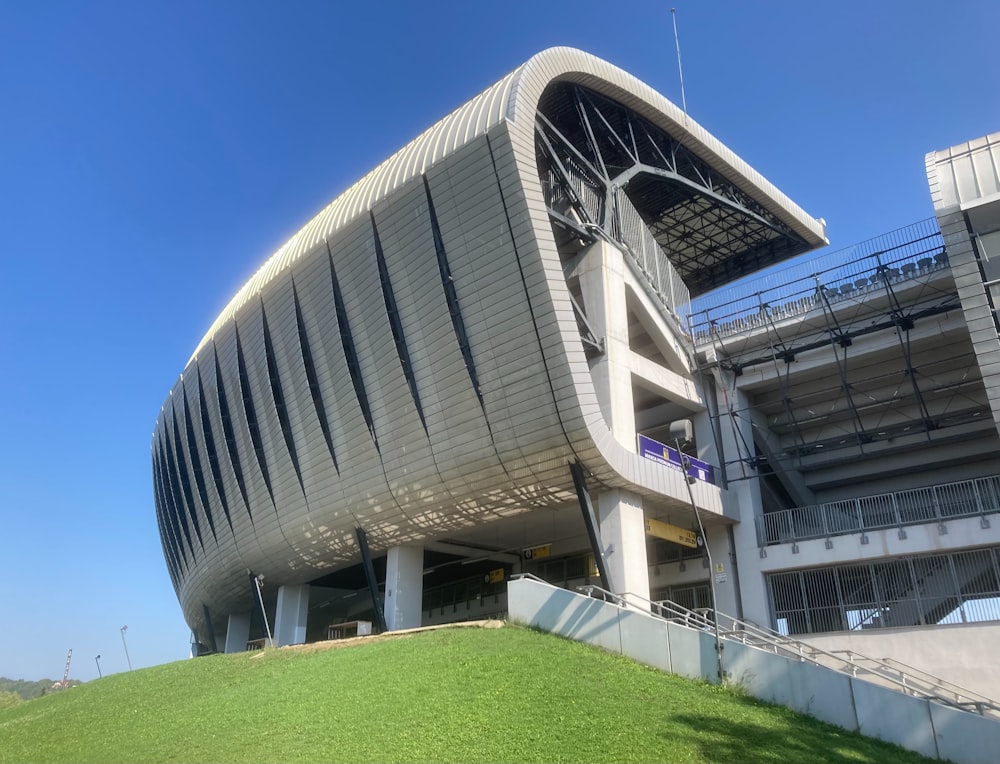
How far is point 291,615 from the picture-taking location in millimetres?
43500

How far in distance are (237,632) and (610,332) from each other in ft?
132

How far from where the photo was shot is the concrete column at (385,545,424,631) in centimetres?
3284

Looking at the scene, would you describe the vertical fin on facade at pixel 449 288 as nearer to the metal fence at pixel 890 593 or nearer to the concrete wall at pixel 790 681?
the concrete wall at pixel 790 681

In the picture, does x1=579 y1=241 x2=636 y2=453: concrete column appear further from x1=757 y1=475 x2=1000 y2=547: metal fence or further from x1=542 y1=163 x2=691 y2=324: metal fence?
x1=757 y1=475 x2=1000 y2=547: metal fence

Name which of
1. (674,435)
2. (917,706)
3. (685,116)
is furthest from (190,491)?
(917,706)

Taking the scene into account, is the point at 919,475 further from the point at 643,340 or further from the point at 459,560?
the point at 459,560

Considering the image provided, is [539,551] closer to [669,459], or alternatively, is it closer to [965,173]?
[669,459]

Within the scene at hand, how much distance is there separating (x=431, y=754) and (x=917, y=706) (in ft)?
30.7

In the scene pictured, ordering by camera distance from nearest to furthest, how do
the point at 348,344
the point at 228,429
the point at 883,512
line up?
the point at 883,512 < the point at 348,344 < the point at 228,429

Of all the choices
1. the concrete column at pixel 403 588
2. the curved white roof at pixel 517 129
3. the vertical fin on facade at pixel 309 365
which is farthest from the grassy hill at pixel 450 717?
the curved white roof at pixel 517 129

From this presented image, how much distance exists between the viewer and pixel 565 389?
86.1ft

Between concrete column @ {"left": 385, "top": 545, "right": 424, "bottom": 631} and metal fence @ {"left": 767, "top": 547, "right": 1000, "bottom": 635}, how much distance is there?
48.4ft

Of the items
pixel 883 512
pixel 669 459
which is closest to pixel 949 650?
pixel 883 512

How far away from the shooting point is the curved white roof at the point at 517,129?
93.0 feet
